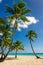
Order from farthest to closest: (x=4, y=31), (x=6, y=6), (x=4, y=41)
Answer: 1. (x=4, y=41)
2. (x=4, y=31)
3. (x=6, y=6)

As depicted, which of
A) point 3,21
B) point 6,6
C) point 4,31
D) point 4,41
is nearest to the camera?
point 3,21

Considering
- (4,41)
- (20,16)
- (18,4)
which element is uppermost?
(18,4)

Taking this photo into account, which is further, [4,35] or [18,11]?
[4,35]

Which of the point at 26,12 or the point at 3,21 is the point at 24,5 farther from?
the point at 3,21

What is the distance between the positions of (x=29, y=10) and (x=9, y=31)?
234 inches

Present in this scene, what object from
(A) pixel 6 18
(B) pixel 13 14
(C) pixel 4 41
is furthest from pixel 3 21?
(C) pixel 4 41

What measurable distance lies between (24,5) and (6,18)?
348 cm

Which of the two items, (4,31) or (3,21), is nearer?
(3,21)

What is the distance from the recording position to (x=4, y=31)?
29547 millimetres

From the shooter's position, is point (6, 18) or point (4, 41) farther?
point (4, 41)

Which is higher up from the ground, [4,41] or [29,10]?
[29,10]

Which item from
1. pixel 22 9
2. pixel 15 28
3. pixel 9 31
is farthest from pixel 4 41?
pixel 22 9

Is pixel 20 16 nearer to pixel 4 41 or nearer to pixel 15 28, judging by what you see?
pixel 15 28

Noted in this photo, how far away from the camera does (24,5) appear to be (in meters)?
25.7
